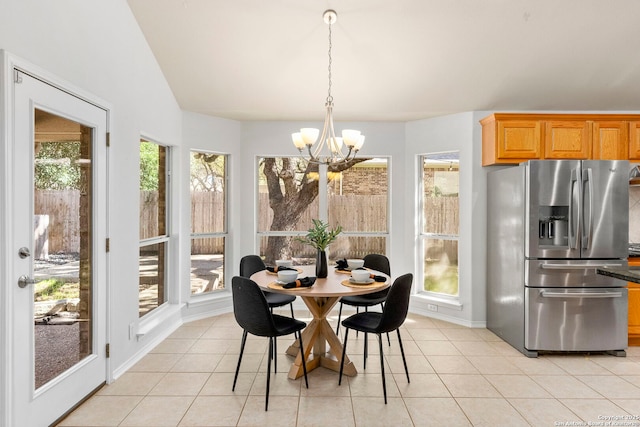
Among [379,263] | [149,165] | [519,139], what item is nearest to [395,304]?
[379,263]

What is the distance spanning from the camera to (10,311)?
191cm

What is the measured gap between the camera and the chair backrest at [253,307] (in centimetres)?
244

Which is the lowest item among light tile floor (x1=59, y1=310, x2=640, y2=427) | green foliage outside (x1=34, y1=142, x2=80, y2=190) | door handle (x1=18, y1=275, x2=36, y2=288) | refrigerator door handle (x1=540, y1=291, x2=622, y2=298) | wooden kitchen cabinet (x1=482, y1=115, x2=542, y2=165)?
light tile floor (x1=59, y1=310, x2=640, y2=427)

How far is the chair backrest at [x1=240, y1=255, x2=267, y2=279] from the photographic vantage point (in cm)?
354

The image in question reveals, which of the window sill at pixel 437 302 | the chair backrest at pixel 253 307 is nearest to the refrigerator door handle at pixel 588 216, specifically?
the window sill at pixel 437 302

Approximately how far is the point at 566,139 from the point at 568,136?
36 millimetres

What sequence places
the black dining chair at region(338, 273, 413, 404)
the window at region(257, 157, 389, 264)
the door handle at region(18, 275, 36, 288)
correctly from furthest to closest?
1. the window at region(257, 157, 389, 264)
2. the black dining chair at region(338, 273, 413, 404)
3. the door handle at region(18, 275, 36, 288)

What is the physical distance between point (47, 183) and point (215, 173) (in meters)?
2.39

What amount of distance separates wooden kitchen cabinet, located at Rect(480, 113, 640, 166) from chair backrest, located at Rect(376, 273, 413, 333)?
2.08 m

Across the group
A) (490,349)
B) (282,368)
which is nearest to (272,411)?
(282,368)

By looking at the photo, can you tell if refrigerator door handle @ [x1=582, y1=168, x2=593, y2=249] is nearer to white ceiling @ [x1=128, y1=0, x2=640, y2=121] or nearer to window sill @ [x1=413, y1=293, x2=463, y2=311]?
white ceiling @ [x1=128, y1=0, x2=640, y2=121]

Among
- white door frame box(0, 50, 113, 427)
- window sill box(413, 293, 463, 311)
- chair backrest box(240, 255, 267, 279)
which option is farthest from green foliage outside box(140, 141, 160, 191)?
window sill box(413, 293, 463, 311)

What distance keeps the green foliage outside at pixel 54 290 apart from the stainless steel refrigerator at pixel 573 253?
362cm

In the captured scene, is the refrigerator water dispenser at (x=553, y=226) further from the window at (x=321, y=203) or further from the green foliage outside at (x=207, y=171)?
the green foliage outside at (x=207, y=171)
